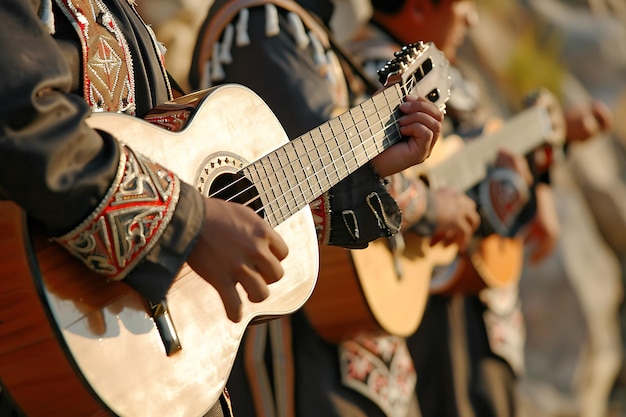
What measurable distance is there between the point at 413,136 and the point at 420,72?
23 cm

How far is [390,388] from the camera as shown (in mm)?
3123

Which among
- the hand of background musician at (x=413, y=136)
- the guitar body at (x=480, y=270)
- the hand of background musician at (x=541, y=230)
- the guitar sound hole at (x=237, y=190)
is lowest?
the guitar body at (x=480, y=270)

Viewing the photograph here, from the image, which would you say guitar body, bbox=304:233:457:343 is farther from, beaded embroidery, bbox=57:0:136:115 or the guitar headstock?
beaded embroidery, bbox=57:0:136:115

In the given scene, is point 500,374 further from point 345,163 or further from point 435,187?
point 345,163

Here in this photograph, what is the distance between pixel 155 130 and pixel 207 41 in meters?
1.35

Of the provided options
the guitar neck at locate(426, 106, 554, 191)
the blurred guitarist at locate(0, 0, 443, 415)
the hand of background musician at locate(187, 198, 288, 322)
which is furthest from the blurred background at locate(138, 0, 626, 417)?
the hand of background musician at locate(187, 198, 288, 322)

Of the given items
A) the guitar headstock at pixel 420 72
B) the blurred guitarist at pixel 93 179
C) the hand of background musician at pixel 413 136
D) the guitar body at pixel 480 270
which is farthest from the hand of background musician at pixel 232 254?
the guitar body at pixel 480 270

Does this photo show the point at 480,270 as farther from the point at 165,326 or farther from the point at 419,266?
the point at 165,326

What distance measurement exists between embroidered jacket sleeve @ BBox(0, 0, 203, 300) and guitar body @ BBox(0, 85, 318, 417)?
47 millimetres

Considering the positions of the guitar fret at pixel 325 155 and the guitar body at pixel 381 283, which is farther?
the guitar body at pixel 381 283

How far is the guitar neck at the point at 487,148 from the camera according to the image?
3777 mm

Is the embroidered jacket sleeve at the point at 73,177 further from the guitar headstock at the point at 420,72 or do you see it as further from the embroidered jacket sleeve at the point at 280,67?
the embroidered jacket sleeve at the point at 280,67

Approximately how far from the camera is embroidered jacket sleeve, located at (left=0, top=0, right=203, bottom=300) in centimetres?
143

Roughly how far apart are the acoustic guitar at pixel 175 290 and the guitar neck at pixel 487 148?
1.46 metres
